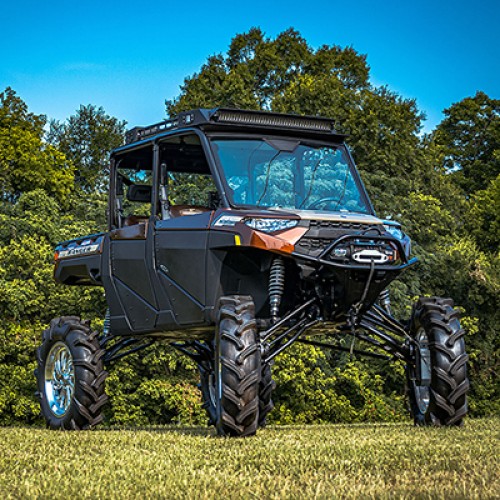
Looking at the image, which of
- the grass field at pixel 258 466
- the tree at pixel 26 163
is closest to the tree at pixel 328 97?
the tree at pixel 26 163

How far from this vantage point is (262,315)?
10969 mm

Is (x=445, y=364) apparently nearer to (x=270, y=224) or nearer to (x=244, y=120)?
(x=270, y=224)

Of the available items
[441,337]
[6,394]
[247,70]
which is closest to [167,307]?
[441,337]

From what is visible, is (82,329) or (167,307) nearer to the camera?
(167,307)

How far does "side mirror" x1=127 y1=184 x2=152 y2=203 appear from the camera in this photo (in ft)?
40.8

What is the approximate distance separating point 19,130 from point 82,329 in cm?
3955

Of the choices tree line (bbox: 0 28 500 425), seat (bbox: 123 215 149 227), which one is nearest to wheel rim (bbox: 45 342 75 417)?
seat (bbox: 123 215 149 227)

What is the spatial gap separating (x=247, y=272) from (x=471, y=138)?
4643 centimetres

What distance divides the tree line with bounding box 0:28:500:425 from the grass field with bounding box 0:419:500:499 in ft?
71.6

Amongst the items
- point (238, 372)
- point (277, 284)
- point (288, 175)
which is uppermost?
point (288, 175)

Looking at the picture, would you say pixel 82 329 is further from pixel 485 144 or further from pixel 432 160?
pixel 485 144

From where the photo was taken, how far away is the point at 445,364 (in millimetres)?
10258

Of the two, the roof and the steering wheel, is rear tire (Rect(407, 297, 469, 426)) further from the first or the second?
the roof

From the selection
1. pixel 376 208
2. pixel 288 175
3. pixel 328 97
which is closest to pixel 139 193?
pixel 288 175
